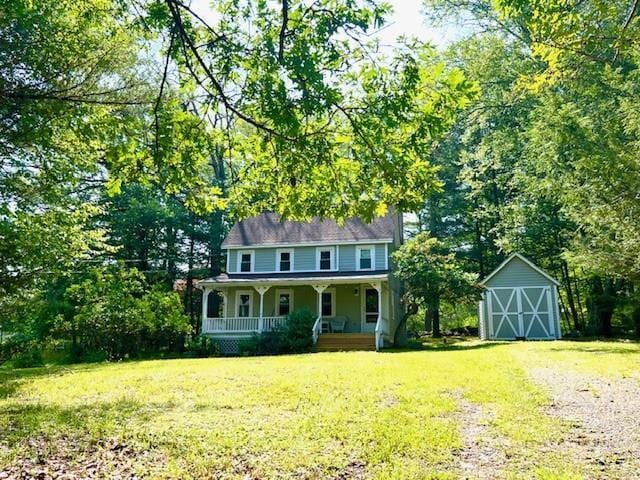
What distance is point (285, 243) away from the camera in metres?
23.5

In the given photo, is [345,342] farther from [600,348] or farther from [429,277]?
[600,348]

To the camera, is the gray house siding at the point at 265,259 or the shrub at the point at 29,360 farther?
the gray house siding at the point at 265,259

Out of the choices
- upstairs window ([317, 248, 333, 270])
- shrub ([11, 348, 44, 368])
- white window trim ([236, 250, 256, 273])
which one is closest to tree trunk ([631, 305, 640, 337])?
upstairs window ([317, 248, 333, 270])

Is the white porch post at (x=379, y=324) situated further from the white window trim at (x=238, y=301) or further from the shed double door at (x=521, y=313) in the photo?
the white window trim at (x=238, y=301)

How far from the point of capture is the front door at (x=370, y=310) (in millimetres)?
22169

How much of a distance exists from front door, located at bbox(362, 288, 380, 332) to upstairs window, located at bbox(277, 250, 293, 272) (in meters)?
3.79

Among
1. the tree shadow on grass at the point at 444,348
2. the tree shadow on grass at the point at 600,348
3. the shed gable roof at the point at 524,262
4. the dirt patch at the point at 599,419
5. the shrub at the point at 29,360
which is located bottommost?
the shrub at the point at 29,360

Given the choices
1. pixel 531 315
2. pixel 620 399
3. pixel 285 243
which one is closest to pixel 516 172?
pixel 531 315

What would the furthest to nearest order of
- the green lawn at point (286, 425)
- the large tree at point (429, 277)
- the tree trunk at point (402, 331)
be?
the tree trunk at point (402, 331) → the large tree at point (429, 277) → the green lawn at point (286, 425)

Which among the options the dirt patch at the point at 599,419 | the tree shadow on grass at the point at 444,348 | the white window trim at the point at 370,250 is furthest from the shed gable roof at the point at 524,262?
the dirt patch at the point at 599,419

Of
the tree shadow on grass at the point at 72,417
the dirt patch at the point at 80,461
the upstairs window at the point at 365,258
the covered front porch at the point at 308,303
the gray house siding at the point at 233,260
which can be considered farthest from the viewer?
the gray house siding at the point at 233,260

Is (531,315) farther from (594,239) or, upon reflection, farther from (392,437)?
(392,437)

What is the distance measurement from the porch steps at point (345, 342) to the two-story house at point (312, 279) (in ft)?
0.39

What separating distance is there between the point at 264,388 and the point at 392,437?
3571mm
